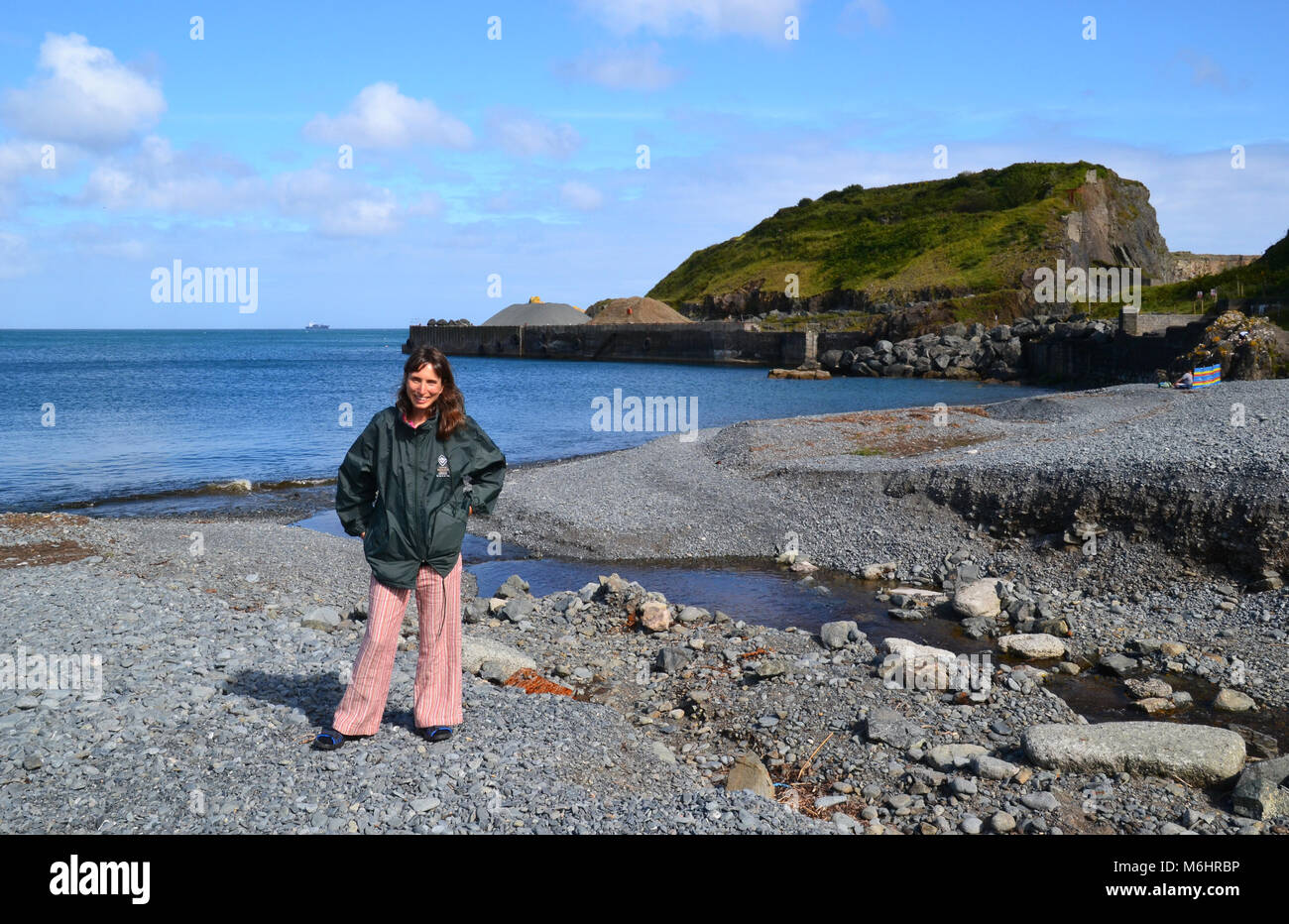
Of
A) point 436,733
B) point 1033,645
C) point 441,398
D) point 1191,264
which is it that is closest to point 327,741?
point 436,733

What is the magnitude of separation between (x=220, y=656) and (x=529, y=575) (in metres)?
7.61

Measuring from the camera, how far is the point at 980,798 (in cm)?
717

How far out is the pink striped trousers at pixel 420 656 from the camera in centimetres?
637

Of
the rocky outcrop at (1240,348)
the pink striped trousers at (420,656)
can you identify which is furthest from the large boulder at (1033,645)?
the rocky outcrop at (1240,348)

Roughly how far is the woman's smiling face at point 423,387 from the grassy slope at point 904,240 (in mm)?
93722

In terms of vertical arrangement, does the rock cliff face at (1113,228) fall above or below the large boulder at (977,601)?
above

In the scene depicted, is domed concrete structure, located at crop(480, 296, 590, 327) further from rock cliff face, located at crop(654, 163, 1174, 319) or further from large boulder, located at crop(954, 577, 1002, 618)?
large boulder, located at crop(954, 577, 1002, 618)

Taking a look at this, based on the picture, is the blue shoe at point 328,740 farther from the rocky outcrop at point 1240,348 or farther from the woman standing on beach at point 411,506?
the rocky outcrop at point 1240,348

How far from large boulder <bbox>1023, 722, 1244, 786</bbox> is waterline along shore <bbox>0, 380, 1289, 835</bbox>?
0.03 metres

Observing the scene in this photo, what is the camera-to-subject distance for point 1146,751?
7.53m

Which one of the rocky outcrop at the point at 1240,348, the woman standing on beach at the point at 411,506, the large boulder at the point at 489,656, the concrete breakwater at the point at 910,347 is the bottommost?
the large boulder at the point at 489,656

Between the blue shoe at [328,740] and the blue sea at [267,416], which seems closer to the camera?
the blue shoe at [328,740]

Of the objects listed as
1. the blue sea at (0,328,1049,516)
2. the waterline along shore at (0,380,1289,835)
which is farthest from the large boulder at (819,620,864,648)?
the blue sea at (0,328,1049,516)
